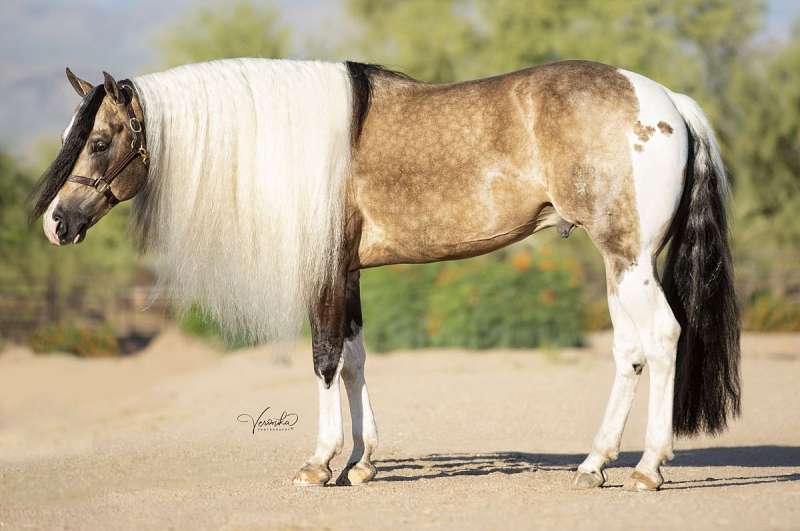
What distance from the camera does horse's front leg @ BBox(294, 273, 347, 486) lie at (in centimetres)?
615

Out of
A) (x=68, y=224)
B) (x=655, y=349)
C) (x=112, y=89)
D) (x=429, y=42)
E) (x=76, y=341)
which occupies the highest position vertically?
(x=429, y=42)

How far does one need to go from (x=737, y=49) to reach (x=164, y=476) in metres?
27.4

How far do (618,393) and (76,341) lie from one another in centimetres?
1429

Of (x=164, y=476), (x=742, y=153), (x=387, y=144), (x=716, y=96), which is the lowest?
(x=164, y=476)

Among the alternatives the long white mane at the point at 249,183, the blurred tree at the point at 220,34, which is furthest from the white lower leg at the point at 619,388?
the blurred tree at the point at 220,34

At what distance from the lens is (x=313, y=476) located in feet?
20.1

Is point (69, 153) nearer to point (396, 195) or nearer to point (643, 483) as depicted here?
point (396, 195)

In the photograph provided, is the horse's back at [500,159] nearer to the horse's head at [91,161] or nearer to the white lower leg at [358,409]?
the white lower leg at [358,409]

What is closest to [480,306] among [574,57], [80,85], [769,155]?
[80,85]

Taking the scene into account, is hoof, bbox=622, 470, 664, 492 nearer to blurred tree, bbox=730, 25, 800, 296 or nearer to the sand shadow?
the sand shadow

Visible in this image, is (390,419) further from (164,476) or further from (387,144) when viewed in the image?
(387,144)

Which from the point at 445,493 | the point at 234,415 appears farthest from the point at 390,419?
the point at 445,493

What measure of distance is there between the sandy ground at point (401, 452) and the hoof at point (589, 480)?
84 mm

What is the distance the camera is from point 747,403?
10.3 metres
